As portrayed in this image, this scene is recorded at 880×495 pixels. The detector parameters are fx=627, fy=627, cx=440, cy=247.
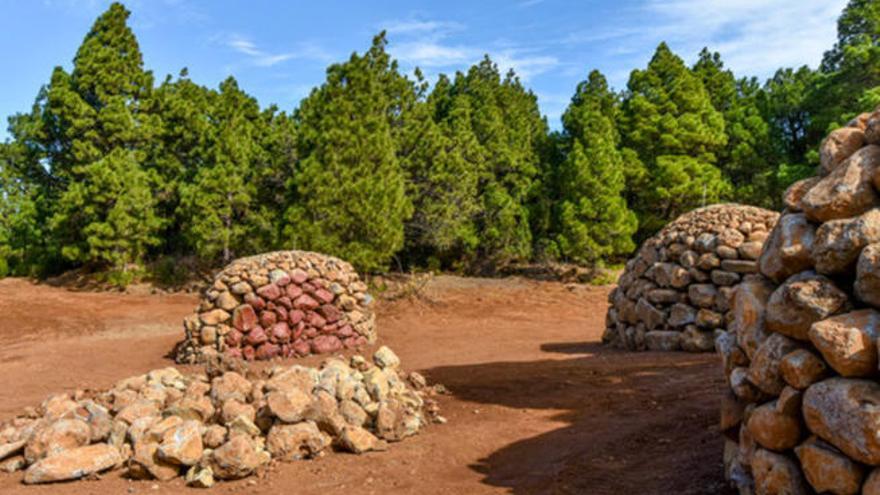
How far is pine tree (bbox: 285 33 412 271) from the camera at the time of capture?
1686 cm

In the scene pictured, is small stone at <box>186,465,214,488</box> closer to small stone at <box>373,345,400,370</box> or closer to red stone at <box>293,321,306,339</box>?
small stone at <box>373,345,400,370</box>

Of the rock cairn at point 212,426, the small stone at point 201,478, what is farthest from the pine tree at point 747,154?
the small stone at point 201,478

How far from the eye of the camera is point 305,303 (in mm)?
10352

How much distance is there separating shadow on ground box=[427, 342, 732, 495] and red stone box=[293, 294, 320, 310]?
2.71 meters

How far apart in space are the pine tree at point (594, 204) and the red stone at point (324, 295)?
1220 cm

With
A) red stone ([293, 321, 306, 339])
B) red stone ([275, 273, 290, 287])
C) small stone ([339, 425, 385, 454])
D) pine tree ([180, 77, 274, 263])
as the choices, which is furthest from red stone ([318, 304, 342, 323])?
pine tree ([180, 77, 274, 263])

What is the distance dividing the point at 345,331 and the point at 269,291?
152 cm

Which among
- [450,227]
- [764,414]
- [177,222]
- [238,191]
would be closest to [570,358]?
[764,414]

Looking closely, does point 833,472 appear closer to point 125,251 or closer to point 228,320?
point 228,320

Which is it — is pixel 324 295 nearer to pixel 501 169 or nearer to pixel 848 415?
pixel 848 415

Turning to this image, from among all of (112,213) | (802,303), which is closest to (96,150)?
(112,213)

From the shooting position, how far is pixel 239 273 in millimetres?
10141

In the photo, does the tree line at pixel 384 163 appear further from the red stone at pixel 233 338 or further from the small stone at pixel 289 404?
the small stone at pixel 289 404

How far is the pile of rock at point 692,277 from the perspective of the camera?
8.80 meters
